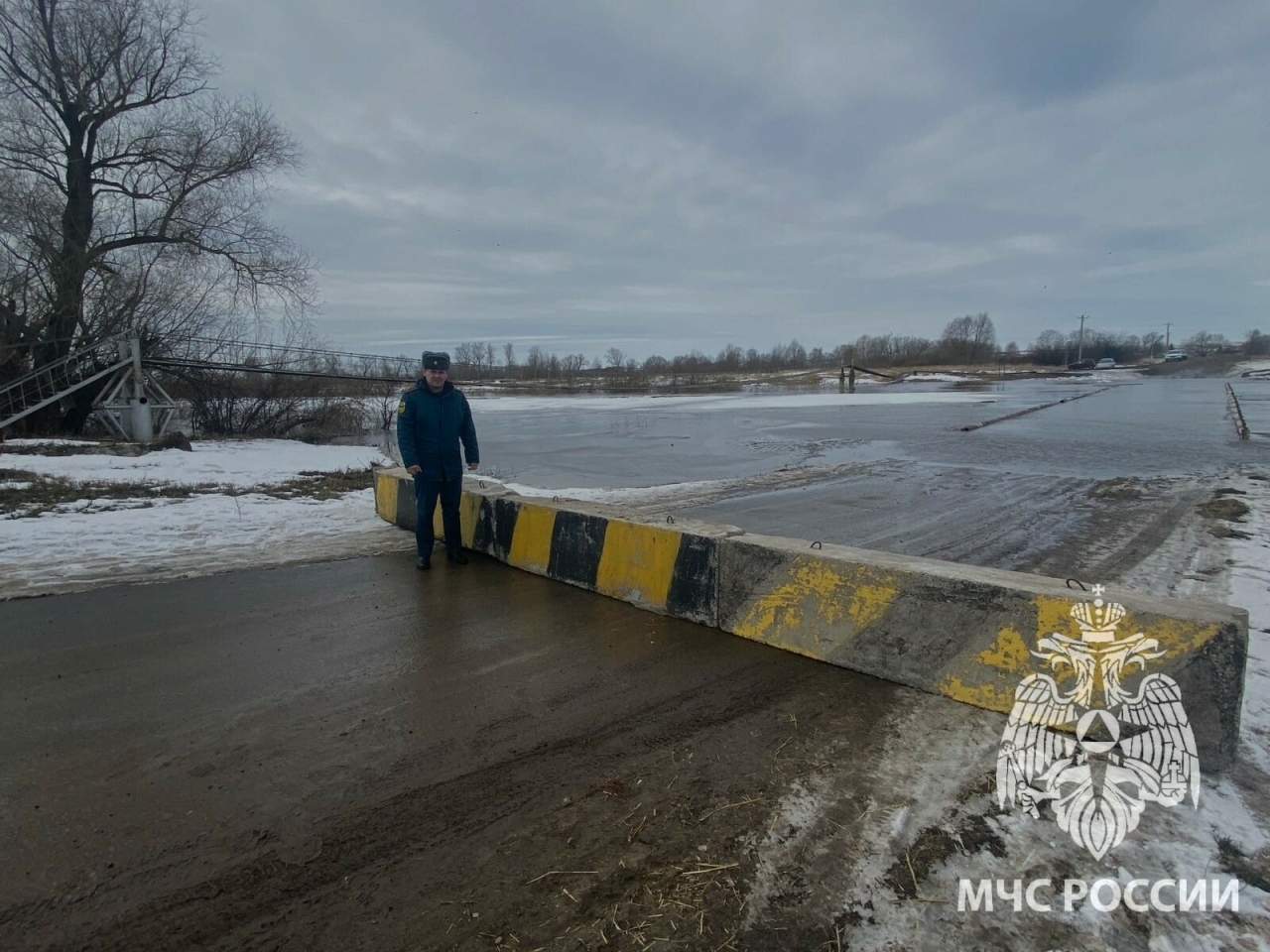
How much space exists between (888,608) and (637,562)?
1843mm

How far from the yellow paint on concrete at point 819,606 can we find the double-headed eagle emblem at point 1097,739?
2.63ft

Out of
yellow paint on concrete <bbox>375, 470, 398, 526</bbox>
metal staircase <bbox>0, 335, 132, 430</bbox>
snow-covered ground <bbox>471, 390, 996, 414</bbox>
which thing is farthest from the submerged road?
snow-covered ground <bbox>471, 390, 996, 414</bbox>

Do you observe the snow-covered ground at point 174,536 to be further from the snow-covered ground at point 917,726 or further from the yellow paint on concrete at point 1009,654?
the yellow paint on concrete at point 1009,654

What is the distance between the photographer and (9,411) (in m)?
16.7

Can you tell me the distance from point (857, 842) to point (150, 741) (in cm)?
301

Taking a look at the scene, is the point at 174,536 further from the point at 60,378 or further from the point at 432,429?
the point at 60,378

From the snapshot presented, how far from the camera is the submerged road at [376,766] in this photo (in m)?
2.06

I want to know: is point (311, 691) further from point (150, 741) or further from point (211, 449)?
point (211, 449)

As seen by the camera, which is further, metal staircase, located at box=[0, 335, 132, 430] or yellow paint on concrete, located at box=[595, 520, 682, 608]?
metal staircase, located at box=[0, 335, 132, 430]

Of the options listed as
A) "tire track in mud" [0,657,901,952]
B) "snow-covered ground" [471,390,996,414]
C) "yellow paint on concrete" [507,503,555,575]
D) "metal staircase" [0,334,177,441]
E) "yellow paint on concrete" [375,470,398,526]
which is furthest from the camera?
"snow-covered ground" [471,390,996,414]

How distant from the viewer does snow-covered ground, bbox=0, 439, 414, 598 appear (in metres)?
5.55

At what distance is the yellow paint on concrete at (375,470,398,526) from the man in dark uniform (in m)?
1.60

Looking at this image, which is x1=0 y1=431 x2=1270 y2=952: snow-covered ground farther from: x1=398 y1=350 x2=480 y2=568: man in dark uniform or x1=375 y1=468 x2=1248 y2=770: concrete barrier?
x1=398 y1=350 x2=480 y2=568: man in dark uniform

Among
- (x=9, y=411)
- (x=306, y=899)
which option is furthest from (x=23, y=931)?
(x=9, y=411)
